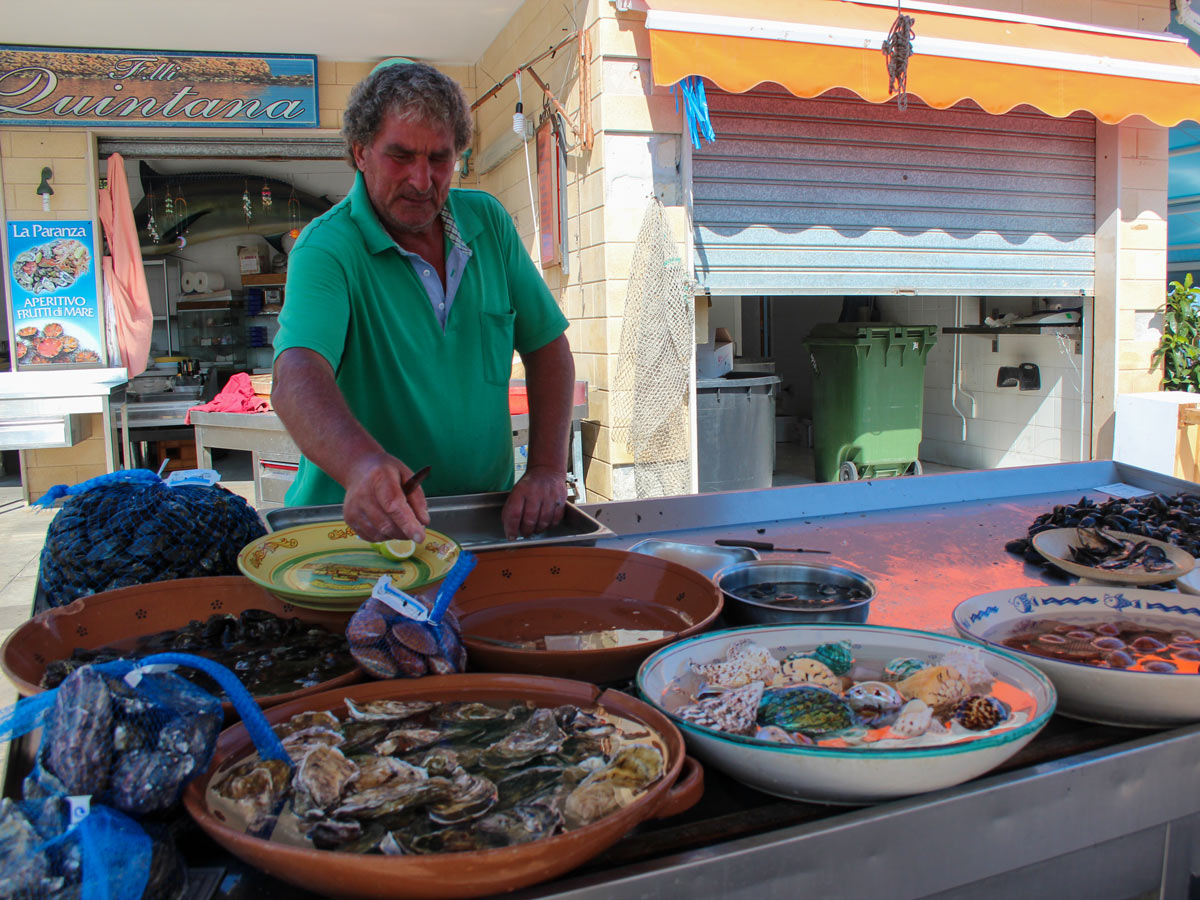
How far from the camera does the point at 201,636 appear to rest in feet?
4.20

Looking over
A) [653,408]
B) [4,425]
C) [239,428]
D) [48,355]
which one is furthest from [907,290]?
[48,355]

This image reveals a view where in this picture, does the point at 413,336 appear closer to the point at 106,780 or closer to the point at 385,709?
the point at 385,709

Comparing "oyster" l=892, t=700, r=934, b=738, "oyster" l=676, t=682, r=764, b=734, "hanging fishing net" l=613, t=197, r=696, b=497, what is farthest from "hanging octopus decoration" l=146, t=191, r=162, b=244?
"oyster" l=892, t=700, r=934, b=738

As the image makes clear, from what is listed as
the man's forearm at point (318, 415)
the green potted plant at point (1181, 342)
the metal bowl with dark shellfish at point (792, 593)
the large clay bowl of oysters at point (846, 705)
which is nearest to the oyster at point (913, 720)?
the large clay bowl of oysters at point (846, 705)

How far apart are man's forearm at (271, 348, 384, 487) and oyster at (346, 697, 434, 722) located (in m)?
0.57

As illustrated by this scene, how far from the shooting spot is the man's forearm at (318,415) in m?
1.65

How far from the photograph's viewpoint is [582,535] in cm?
177

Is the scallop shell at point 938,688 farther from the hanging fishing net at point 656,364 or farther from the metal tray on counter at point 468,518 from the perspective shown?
the hanging fishing net at point 656,364

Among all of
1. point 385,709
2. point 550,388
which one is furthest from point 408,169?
point 385,709

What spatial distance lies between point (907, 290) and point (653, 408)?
7.55ft

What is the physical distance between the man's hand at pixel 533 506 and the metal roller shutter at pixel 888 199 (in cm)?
399

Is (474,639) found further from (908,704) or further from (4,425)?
(4,425)

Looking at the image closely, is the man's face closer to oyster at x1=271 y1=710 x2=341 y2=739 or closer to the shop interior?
oyster at x1=271 y1=710 x2=341 y2=739

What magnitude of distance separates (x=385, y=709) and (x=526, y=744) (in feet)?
0.62
